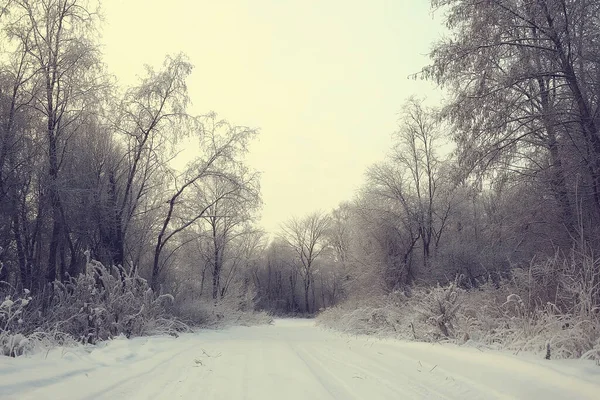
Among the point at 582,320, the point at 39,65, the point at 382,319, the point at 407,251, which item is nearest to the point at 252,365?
the point at 582,320

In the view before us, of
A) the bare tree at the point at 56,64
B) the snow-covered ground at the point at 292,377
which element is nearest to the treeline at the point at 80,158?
the bare tree at the point at 56,64

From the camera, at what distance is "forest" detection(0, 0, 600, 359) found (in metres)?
8.12

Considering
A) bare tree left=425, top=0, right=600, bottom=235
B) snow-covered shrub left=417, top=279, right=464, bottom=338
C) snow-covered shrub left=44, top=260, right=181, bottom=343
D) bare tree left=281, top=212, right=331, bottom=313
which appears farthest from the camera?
bare tree left=281, top=212, right=331, bottom=313

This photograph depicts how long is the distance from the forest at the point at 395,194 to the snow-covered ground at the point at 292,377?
3.04 feet

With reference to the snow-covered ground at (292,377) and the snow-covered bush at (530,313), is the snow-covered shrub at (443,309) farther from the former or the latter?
the snow-covered ground at (292,377)

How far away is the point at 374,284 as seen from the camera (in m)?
23.7

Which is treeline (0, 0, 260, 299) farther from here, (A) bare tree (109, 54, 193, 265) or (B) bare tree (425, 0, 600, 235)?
(B) bare tree (425, 0, 600, 235)

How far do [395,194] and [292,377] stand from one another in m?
21.9

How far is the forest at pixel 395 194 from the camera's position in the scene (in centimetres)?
812

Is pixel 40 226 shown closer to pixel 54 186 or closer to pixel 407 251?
pixel 54 186

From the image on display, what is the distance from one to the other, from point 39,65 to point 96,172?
19.6 ft

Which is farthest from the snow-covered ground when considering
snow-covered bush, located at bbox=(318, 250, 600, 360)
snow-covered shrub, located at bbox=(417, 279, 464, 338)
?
snow-covered shrub, located at bbox=(417, 279, 464, 338)

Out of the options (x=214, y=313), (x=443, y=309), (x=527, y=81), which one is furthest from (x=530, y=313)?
(x=214, y=313)

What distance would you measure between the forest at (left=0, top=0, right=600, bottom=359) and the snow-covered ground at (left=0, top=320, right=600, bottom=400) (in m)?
0.93
